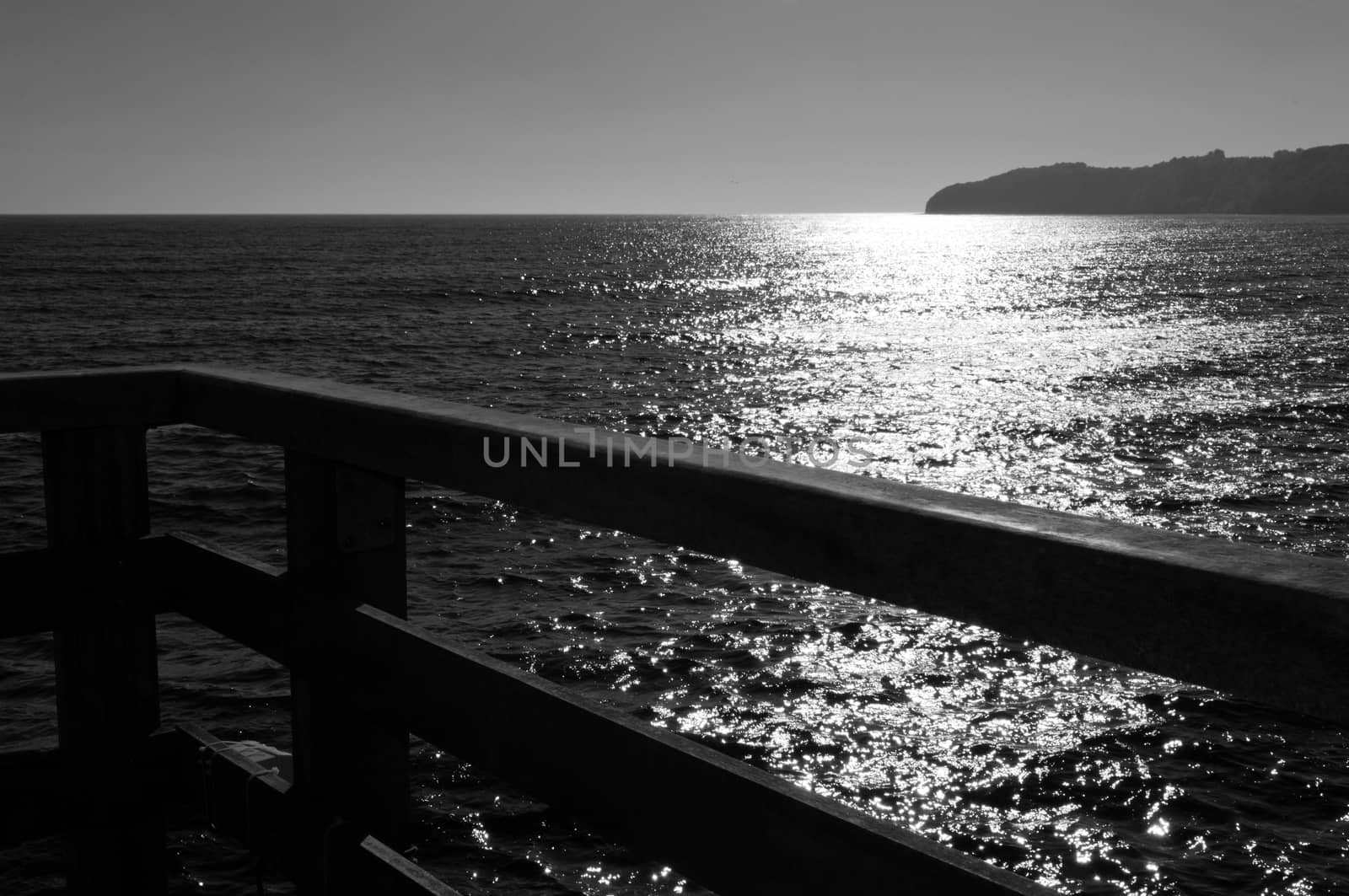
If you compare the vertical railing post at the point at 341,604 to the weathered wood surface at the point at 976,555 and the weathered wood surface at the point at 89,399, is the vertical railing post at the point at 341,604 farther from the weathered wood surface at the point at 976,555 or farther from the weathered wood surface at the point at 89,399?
the weathered wood surface at the point at 89,399

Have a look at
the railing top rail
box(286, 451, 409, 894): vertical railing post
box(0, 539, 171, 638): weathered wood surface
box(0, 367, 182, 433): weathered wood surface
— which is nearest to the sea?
box(0, 539, 171, 638): weathered wood surface

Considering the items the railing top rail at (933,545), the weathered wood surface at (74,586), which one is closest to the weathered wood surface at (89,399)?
the weathered wood surface at (74,586)

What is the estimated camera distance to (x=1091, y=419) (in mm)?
26438

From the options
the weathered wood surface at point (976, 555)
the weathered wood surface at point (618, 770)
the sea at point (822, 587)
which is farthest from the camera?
the sea at point (822, 587)

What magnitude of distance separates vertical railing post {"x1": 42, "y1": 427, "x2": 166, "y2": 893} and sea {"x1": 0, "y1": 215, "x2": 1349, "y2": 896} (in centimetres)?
19

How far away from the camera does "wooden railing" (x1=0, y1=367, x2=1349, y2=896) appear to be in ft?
3.71

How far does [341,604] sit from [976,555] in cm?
124

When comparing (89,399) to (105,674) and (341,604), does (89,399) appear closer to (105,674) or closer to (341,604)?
(105,674)

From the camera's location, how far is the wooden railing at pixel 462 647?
1.13 meters

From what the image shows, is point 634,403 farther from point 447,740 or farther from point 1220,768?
point 447,740

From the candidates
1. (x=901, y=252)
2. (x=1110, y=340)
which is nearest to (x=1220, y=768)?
(x=1110, y=340)

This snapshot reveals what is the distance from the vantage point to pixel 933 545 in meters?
1.28

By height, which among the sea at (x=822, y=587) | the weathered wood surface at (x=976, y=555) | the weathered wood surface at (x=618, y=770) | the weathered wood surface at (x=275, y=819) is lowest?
the sea at (x=822, y=587)

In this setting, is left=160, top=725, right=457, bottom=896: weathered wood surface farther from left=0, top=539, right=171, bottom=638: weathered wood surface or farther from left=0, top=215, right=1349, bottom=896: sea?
left=0, top=215, right=1349, bottom=896: sea
